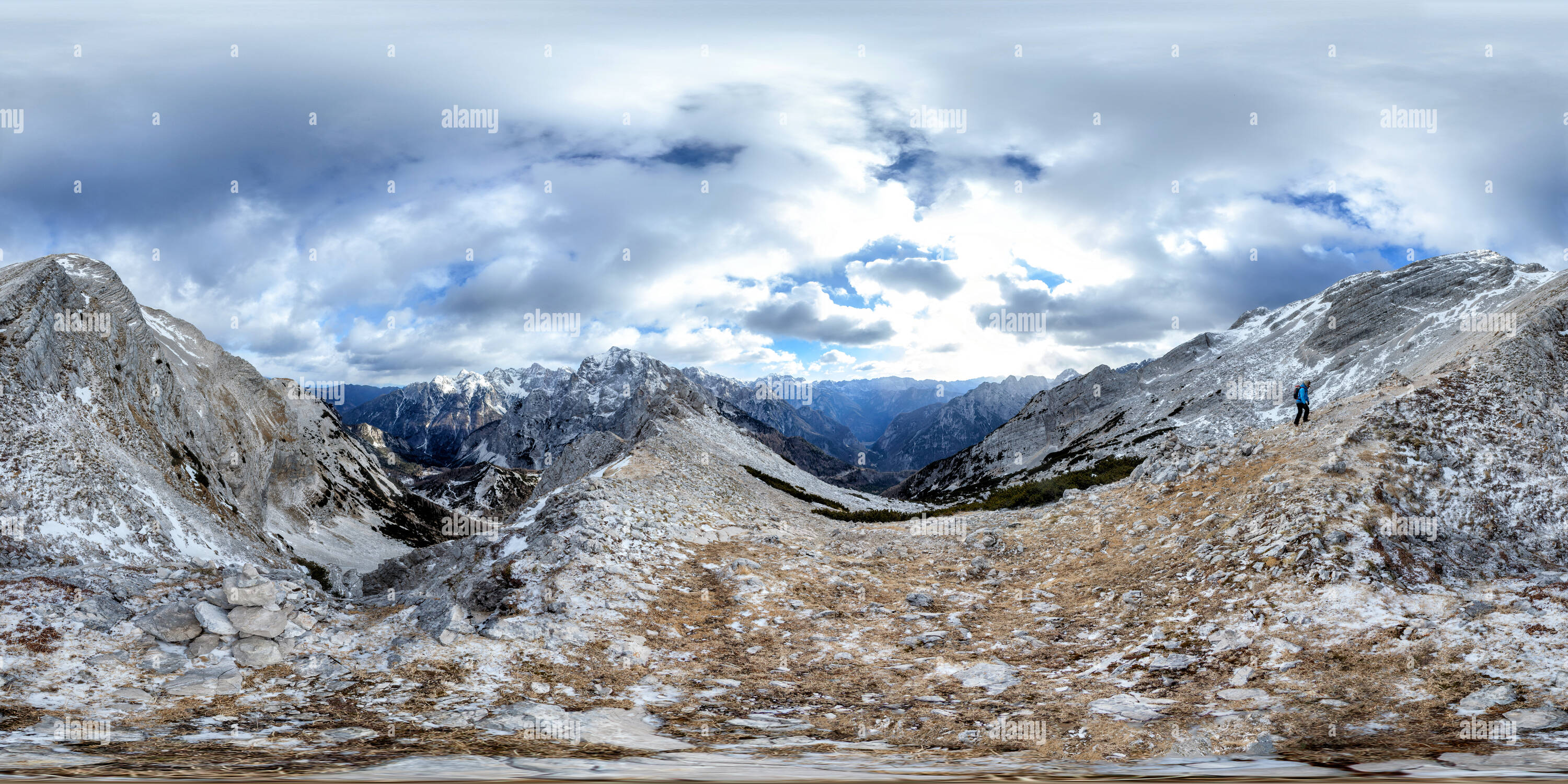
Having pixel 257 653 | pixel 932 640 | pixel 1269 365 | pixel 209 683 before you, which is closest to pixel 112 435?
pixel 257 653

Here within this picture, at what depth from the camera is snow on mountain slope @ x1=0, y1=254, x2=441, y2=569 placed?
87.1ft

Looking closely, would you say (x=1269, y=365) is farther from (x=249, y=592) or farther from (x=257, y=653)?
(x=257, y=653)

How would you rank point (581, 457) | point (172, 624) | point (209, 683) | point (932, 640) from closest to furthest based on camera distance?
point (209, 683) < point (172, 624) < point (932, 640) < point (581, 457)

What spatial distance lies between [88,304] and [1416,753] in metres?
55.8

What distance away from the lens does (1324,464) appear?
19.0 m

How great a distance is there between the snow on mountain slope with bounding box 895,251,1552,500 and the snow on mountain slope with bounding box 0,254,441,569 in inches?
2345

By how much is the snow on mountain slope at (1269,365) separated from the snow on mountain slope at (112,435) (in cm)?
5955

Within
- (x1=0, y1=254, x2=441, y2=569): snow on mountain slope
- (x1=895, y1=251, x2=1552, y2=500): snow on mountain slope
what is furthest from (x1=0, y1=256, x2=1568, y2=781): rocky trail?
(x1=895, y1=251, x2=1552, y2=500): snow on mountain slope

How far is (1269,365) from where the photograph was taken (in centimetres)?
9219

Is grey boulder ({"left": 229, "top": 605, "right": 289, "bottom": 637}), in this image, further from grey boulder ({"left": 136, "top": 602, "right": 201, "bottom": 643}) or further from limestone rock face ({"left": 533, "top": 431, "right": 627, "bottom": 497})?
limestone rock face ({"left": 533, "top": 431, "right": 627, "bottom": 497})

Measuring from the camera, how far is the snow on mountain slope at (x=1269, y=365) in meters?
71.8

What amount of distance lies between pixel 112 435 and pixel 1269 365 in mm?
113837

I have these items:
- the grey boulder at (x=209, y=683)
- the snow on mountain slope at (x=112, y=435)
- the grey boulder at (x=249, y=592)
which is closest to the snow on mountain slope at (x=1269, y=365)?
the grey boulder at (x=249, y=592)

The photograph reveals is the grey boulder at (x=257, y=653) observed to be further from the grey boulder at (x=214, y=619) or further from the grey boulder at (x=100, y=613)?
the grey boulder at (x=100, y=613)
